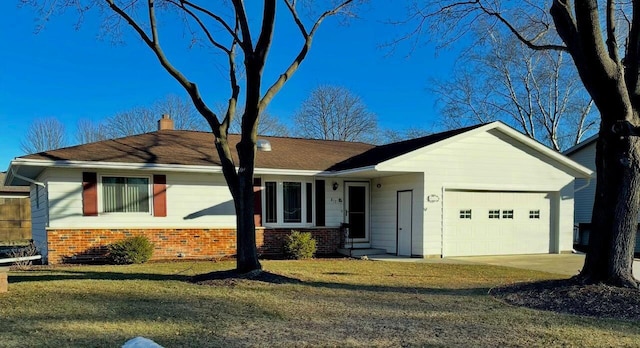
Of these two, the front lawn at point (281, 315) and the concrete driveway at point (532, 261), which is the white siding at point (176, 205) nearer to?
the front lawn at point (281, 315)

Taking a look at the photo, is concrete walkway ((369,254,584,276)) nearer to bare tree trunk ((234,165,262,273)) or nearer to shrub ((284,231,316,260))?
shrub ((284,231,316,260))

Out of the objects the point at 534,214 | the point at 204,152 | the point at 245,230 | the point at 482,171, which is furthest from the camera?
the point at 534,214

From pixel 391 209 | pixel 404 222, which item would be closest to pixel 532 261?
pixel 404 222

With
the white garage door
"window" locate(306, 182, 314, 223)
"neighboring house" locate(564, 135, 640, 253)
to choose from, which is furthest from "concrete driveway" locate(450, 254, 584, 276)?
"neighboring house" locate(564, 135, 640, 253)

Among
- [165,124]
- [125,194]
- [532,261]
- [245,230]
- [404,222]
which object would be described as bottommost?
[532,261]

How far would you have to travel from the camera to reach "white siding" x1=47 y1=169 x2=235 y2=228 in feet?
38.8

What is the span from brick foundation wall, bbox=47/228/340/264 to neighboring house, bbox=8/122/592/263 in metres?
0.03

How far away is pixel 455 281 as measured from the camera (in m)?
9.05

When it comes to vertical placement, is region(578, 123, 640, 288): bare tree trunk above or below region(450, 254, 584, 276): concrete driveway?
above

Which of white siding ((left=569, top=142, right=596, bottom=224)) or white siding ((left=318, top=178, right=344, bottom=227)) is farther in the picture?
white siding ((left=569, top=142, right=596, bottom=224))

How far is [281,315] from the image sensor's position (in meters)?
5.83

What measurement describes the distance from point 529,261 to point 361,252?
472cm

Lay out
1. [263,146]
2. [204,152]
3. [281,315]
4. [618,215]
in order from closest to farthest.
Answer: [281,315]
[618,215]
[204,152]
[263,146]

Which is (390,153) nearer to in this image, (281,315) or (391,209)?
(391,209)
